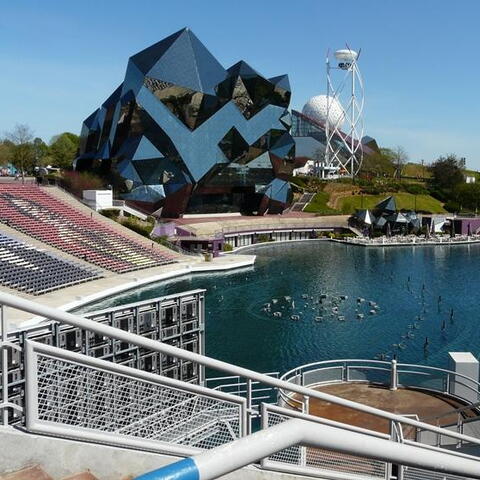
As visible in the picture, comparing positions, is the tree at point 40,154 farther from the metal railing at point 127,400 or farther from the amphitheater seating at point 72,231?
the metal railing at point 127,400

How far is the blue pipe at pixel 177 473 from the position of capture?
2021 millimetres

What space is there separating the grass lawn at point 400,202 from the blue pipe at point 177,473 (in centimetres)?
8886

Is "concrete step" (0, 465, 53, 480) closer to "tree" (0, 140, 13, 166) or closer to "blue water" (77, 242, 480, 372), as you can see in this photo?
"blue water" (77, 242, 480, 372)

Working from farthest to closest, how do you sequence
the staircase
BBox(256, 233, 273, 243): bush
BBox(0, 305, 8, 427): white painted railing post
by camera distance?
the staircase, BBox(256, 233, 273, 243): bush, BBox(0, 305, 8, 427): white painted railing post

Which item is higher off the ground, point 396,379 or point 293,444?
point 293,444

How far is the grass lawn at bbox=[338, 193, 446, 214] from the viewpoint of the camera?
94.0 meters

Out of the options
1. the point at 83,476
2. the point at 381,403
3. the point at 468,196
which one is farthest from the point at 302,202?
the point at 83,476

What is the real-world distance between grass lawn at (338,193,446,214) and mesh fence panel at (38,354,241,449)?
3353 inches

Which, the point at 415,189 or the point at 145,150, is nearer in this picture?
the point at 145,150

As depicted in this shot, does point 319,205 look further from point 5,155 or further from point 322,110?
point 5,155

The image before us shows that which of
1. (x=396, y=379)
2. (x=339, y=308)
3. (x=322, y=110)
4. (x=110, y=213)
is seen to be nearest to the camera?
(x=396, y=379)

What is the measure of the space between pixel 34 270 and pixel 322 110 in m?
103

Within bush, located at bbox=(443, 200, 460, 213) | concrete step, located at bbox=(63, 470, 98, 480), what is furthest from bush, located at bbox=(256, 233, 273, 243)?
concrete step, located at bbox=(63, 470, 98, 480)

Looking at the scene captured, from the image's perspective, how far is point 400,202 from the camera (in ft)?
329
